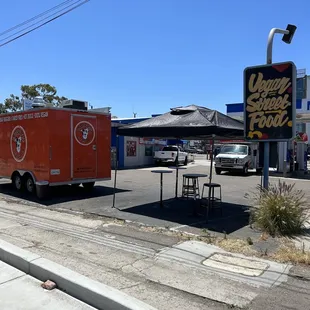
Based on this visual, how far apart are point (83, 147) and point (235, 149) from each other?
1376cm

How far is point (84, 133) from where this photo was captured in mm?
12102

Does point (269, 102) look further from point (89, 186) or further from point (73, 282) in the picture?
point (89, 186)

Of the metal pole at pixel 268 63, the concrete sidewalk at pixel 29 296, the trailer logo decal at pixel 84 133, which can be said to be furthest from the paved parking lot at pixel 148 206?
the concrete sidewalk at pixel 29 296

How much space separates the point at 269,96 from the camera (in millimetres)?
8031

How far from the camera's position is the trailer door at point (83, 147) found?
1181 centimetres

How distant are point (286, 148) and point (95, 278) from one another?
19.7 metres

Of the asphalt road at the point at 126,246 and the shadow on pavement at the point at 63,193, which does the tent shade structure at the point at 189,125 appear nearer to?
the asphalt road at the point at 126,246

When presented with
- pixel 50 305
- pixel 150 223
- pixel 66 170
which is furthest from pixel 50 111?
pixel 50 305

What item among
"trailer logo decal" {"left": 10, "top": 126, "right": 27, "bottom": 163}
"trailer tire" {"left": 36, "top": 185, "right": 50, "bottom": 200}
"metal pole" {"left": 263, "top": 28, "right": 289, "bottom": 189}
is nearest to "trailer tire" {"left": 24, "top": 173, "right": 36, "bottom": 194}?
"trailer logo decal" {"left": 10, "top": 126, "right": 27, "bottom": 163}

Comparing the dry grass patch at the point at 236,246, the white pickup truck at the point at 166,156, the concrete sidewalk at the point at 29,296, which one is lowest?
the concrete sidewalk at the point at 29,296

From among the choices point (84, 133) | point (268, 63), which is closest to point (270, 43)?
point (268, 63)

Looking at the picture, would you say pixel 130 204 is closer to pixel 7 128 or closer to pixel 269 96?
pixel 269 96

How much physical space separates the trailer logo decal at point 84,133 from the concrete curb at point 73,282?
662 centimetres

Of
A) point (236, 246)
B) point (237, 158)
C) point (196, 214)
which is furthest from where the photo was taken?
point (237, 158)
